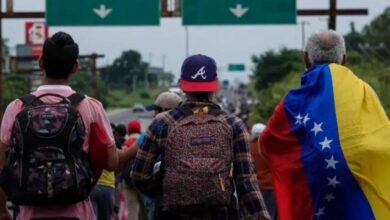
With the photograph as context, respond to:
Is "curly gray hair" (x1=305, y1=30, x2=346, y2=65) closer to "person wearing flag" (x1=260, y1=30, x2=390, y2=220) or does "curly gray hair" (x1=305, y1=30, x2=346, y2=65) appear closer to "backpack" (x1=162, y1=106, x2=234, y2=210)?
"person wearing flag" (x1=260, y1=30, x2=390, y2=220)

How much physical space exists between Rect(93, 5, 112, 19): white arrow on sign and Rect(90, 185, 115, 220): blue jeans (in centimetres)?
958

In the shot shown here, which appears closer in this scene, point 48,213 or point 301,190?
point 48,213

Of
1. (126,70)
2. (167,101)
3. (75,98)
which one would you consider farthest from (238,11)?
(126,70)

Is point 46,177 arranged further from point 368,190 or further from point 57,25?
point 57,25

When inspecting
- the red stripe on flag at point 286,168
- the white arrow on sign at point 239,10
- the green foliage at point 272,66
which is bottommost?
the green foliage at point 272,66

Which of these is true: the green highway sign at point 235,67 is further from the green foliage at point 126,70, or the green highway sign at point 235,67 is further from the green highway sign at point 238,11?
the green highway sign at point 238,11

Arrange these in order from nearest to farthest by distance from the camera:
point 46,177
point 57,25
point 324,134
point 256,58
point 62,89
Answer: point 46,177
point 62,89
point 324,134
point 57,25
point 256,58

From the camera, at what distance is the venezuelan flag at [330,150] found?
518 centimetres

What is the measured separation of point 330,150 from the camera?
5195mm

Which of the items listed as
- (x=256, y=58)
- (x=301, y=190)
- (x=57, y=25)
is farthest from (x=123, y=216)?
(x=256, y=58)

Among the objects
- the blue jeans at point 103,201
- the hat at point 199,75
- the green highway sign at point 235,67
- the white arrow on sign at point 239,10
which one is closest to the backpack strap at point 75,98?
the hat at point 199,75

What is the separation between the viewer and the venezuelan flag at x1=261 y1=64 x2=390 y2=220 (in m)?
5.18

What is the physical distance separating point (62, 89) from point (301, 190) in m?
1.49

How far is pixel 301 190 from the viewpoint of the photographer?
17.6 ft
